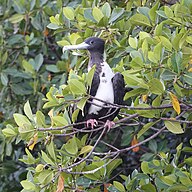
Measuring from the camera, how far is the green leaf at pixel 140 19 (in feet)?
10.4

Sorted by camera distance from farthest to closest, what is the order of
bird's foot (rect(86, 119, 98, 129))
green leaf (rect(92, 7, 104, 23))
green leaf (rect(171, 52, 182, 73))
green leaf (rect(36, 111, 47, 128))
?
green leaf (rect(92, 7, 104, 23)), bird's foot (rect(86, 119, 98, 129)), green leaf (rect(36, 111, 47, 128)), green leaf (rect(171, 52, 182, 73))

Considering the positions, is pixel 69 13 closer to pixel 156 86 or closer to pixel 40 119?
pixel 40 119

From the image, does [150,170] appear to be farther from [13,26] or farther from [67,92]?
[13,26]

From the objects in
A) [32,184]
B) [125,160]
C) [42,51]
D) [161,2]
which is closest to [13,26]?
[42,51]

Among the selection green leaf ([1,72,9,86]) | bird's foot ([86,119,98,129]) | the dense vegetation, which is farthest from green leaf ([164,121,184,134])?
green leaf ([1,72,9,86])

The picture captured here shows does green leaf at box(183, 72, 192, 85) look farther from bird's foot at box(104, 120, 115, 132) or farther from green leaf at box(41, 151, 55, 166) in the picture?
green leaf at box(41, 151, 55, 166)

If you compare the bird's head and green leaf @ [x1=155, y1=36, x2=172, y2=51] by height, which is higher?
green leaf @ [x1=155, y1=36, x2=172, y2=51]

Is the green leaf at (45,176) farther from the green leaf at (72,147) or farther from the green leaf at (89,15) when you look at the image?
the green leaf at (89,15)

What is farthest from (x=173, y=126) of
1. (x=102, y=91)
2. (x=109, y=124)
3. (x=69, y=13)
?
(x=69, y=13)

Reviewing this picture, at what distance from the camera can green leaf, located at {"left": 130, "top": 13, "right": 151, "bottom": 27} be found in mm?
3156

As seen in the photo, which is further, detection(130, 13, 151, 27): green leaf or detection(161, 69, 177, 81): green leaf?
detection(130, 13, 151, 27): green leaf

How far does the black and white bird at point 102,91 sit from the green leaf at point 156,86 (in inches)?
16.0

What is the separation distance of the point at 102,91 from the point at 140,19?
0.41 meters

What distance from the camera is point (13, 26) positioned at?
4.86 meters
